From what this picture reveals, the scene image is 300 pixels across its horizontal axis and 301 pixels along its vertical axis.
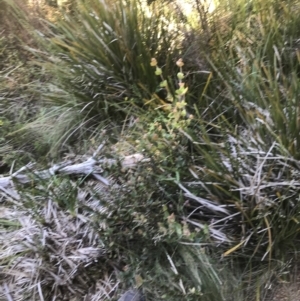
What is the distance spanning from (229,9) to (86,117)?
0.94m

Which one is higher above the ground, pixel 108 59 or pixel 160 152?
pixel 108 59

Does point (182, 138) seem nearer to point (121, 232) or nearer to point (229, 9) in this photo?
point (121, 232)

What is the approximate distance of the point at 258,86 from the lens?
85.2 inches

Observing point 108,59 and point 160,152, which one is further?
point 108,59

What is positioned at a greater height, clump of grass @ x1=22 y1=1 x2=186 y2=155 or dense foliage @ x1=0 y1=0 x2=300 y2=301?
clump of grass @ x1=22 y1=1 x2=186 y2=155

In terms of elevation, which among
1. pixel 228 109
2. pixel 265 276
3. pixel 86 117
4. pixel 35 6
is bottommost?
pixel 265 276

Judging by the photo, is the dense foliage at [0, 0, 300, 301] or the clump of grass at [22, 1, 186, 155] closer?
the dense foliage at [0, 0, 300, 301]

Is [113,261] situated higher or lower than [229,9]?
lower

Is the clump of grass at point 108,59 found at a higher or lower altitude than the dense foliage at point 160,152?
higher

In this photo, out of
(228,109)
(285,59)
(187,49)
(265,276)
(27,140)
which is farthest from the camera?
(27,140)

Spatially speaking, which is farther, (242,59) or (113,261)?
(242,59)

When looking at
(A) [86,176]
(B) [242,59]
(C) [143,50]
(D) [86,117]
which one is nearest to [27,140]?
(D) [86,117]

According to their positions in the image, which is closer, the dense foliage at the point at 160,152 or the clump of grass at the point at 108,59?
the dense foliage at the point at 160,152

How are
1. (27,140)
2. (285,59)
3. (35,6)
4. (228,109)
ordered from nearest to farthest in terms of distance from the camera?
(228,109) < (285,59) < (27,140) < (35,6)
